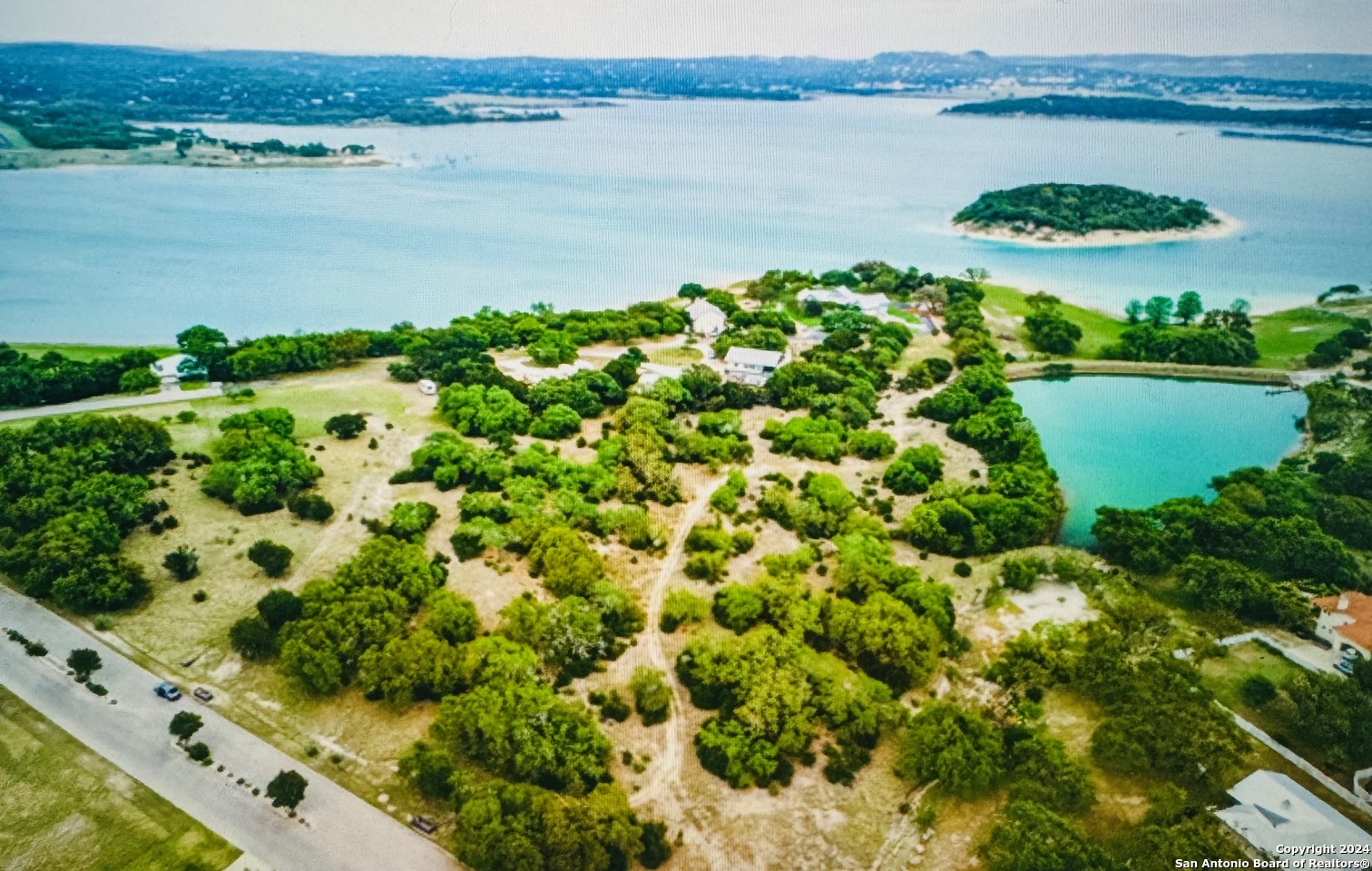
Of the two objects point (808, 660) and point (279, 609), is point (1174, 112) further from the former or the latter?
A: point (279, 609)

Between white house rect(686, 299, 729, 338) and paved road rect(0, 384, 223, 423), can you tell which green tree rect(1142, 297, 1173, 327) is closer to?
white house rect(686, 299, 729, 338)

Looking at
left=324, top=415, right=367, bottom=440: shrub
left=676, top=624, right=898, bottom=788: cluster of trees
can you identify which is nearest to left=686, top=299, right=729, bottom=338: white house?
left=324, top=415, right=367, bottom=440: shrub

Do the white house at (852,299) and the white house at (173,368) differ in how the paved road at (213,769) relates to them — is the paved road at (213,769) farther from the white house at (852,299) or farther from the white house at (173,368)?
the white house at (852,299)

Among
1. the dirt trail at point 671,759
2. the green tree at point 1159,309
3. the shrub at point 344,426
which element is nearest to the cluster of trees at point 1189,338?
the green tree at point 1159,309

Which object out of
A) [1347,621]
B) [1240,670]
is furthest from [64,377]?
[1347,621]

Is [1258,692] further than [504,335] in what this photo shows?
No

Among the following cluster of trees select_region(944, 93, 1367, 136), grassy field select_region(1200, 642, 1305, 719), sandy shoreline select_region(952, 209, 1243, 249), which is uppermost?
cluster of trees select_region(944, 93, 1367, 136)
